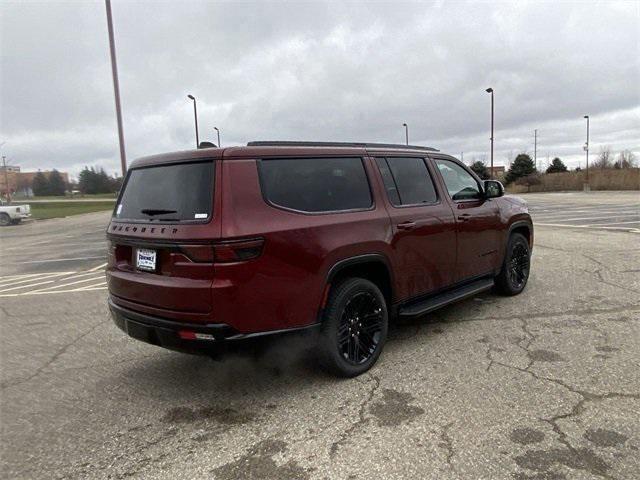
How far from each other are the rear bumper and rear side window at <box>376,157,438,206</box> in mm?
1516

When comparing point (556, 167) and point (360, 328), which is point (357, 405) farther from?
point (556, 167)

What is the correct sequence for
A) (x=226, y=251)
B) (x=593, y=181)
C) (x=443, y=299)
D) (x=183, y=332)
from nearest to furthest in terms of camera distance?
1. (x=226, y=251)
2. (x=183, y=332)
3. (x=443, y=299)
4. (x=593, y=181)

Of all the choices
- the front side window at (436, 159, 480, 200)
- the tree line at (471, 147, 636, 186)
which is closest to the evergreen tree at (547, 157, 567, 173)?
the tree line at (471, 147, 636, 186)

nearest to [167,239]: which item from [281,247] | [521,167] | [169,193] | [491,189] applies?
[169,193]

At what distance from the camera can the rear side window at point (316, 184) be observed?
3398 mm

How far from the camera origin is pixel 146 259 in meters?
3.44

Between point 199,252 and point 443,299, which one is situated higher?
point 199,252

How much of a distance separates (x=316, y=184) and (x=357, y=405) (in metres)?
1.65

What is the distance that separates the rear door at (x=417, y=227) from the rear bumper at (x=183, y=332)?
1164 millimetres

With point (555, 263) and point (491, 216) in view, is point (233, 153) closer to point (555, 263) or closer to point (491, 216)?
point (491, 216)

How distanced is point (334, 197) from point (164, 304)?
4.90 feet

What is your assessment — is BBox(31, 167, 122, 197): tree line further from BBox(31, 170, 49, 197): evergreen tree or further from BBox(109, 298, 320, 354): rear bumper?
BBox(109, 298, 320, 354): rear bumper

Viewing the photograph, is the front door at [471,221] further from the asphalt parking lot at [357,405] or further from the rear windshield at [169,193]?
the rear windshield at [169,193]

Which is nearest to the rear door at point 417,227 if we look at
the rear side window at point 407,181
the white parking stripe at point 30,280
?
the rear side window at point 407,181
